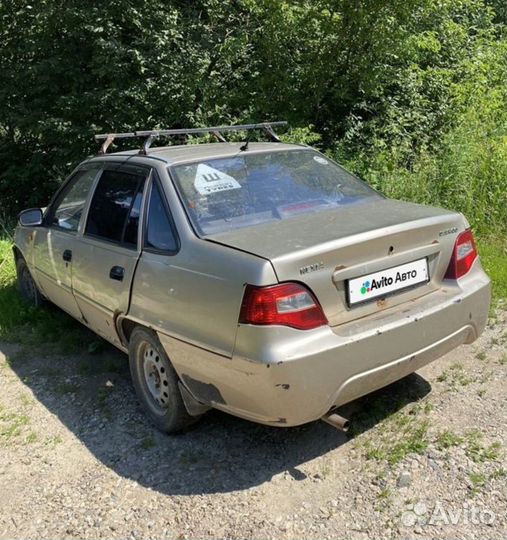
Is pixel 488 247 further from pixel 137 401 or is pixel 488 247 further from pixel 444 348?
pixel 137 401

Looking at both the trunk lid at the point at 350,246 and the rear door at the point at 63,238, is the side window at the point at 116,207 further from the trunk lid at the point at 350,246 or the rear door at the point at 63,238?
the trunk lid at the point at 350,246

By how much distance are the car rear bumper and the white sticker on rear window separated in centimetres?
94

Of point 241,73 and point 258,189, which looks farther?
point 241,73

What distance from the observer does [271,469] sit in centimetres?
309

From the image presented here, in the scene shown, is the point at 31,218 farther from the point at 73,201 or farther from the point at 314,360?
the point at 314,360

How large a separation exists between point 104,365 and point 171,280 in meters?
1.69

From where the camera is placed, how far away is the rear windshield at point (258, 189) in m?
3.32

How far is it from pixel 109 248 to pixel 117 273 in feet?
0.82

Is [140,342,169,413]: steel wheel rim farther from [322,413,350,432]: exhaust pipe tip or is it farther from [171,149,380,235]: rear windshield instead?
[322,413,350,432]: exhaust pipe tip

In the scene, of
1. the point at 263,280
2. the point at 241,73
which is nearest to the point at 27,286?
the point at 263,280

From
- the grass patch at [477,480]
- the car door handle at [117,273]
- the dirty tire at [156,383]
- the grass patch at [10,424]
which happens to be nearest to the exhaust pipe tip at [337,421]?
the grass patch at [477,480]

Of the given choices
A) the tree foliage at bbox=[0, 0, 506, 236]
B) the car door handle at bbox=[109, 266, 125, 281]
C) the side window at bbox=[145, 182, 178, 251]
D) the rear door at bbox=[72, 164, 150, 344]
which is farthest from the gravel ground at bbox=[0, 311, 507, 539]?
the tree foliage at bbox=[0, 0, 506, 236]

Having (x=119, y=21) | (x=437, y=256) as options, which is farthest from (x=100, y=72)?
(x=437, y=256)

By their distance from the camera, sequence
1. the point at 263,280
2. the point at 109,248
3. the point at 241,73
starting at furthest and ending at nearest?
1. the point at 241,73
2. the point at 109,248
3. the point at 263,280
